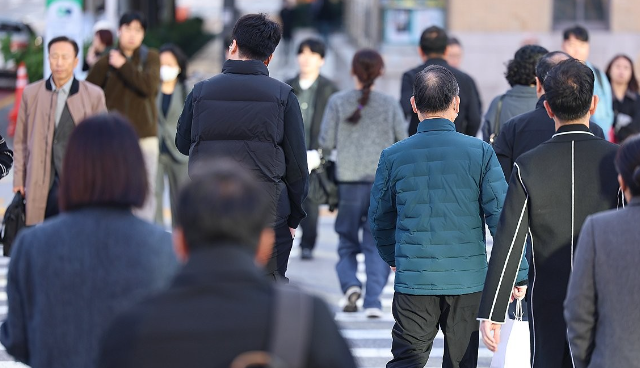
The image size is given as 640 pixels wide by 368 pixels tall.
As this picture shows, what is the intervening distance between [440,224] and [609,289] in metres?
1.74

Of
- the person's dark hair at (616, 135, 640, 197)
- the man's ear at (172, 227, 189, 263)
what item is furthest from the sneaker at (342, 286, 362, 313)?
the man's ear at (172, 227, 189, 263)

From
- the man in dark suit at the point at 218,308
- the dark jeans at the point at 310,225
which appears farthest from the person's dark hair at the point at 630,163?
the dark jeans at the point at 310,225

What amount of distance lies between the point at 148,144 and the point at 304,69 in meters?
1.63

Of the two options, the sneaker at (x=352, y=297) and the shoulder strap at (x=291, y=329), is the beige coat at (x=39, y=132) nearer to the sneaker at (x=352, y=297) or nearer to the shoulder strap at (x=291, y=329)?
the sneaker at (x=352, y=297)

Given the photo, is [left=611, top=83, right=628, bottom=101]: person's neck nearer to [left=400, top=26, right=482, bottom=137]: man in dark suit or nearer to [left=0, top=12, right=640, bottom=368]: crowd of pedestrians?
[left=0, top=12, right=640, bottom=368]: crowd of pedestrians

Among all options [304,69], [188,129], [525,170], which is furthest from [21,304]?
[304,69]

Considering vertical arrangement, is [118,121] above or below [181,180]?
above

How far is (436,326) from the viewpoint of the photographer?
5738mm

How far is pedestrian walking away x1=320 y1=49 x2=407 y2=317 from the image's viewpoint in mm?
8914

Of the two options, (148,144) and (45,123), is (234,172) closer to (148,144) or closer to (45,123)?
(45,123)

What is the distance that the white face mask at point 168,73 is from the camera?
11328 millimetres

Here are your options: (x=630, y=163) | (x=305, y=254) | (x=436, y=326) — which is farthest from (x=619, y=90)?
(x=630, y=163)

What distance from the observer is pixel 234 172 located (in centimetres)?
284

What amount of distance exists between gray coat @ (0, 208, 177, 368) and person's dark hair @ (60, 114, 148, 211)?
5 cm
